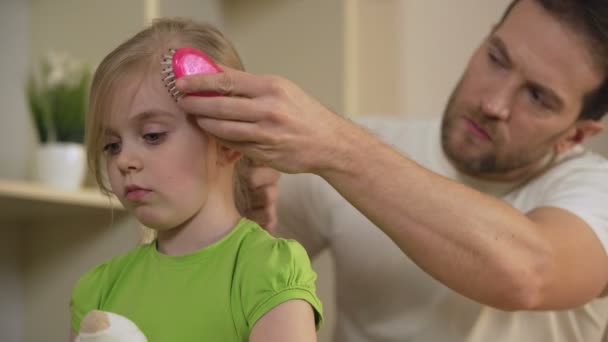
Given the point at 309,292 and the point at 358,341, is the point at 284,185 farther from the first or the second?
the point at 309,292

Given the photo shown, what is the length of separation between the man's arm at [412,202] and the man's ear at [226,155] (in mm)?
68

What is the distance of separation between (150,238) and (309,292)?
370 millimetres

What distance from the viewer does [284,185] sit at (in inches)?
59.2

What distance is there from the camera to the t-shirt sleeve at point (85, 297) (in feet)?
2.94

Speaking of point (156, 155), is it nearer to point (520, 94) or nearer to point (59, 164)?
point (520, 94)

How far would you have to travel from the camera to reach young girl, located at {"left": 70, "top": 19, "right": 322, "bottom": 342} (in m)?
0.77

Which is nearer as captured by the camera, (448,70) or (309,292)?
(309,292)

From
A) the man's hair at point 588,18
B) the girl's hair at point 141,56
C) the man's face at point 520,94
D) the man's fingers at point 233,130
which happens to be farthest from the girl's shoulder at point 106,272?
the man's hair at point 588,18

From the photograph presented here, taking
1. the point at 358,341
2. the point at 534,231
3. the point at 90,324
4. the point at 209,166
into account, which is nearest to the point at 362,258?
the point at 358,341

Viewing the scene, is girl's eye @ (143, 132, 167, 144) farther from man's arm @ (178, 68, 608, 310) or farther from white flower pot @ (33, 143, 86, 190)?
white flower pot @ (33, 143, 86, 190)

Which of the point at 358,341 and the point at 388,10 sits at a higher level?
the point at 388,10

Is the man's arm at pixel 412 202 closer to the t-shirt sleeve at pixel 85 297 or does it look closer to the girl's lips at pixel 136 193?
the girl's lips at pixel 136 193

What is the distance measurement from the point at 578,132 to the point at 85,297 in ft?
3.04

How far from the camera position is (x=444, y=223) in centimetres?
92
